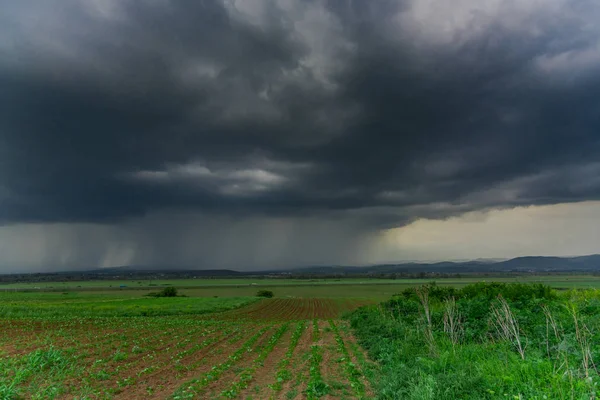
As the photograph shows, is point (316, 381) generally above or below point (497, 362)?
below

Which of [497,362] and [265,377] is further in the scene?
[265,377]

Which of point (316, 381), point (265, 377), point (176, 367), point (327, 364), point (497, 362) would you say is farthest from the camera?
point (327, 364)

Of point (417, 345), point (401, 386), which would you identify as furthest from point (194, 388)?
point (417, 345)

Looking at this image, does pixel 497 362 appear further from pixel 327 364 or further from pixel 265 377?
pixel 265 377

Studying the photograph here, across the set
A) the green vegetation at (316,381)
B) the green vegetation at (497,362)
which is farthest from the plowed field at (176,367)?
the green vegetation at (497,362)

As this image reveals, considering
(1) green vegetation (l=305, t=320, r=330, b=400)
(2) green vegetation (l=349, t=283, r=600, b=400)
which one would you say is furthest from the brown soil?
(2) green vegetation (l=349, t=283, r=600, b=400)

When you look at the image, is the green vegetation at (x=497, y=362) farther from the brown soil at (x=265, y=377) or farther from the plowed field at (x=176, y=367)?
the brown soil at (x=265, y=377)

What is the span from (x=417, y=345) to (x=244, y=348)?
35.7 feet

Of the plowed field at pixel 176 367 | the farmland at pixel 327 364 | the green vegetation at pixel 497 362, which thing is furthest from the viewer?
the plowed field at pixel 176 367

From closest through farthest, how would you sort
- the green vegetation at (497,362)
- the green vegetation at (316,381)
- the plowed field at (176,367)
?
the green vegetation at (497,362)
the green vegetation at (316,381)
the plowed field at (176,367)

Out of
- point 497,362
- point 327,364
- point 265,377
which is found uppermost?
point 497,362

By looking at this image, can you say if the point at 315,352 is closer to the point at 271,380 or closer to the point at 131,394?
the point at 271,380

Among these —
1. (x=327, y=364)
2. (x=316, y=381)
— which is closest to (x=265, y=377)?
(x=316, y=381)

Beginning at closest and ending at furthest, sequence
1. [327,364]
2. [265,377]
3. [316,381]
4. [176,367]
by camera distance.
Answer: [316,381], [265,377], [176,367], [327,364]
